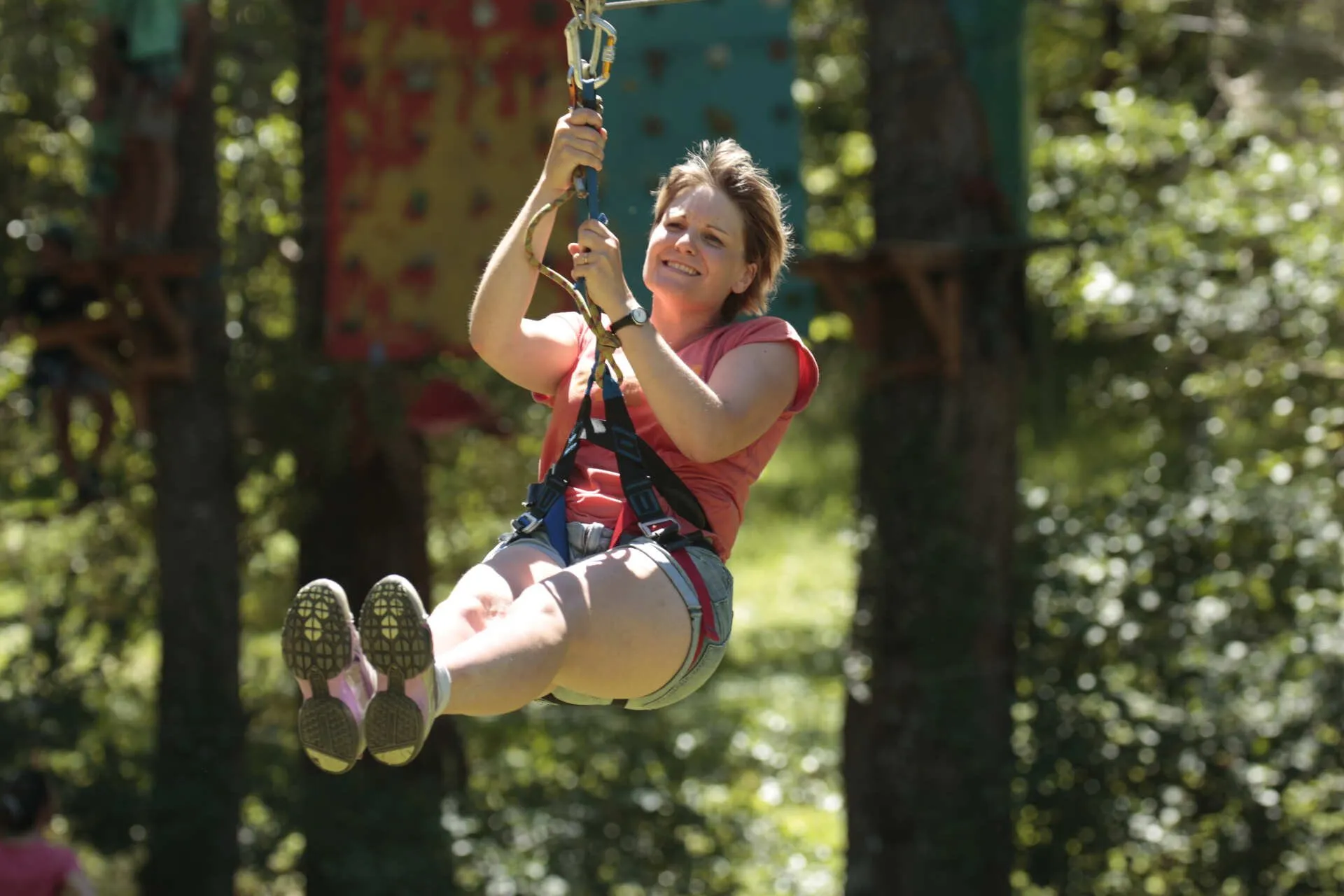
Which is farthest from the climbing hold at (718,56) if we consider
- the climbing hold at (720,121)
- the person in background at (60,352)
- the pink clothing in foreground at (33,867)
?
the pink clothing in foreground at (33,867)

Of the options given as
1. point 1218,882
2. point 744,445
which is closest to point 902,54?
point 1218,882

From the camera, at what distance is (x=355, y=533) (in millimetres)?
8695

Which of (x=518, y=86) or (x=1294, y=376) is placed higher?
(x=518, y=86)

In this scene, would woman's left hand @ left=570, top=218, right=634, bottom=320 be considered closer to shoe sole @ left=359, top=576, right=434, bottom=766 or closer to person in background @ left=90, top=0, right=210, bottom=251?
shoe sole @ left=359, top=576, right=434, bottom=766

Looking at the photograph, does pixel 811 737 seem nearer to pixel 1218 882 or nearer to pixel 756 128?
pixel 1218 882

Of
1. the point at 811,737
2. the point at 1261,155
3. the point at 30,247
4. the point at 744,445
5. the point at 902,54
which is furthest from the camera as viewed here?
the point at 811,737

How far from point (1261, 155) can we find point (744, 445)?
648 centimetres

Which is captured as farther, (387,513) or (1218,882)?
(387,513)

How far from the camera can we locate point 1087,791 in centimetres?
786

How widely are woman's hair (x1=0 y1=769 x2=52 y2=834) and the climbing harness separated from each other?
9.86 ft

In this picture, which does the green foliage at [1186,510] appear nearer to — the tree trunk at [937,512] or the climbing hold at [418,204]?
the tree trunk at [937,512]

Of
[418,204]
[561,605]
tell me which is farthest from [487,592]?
[418,204]

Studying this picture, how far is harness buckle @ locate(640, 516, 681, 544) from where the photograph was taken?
3.24m

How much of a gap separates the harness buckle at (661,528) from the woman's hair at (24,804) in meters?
3.22
